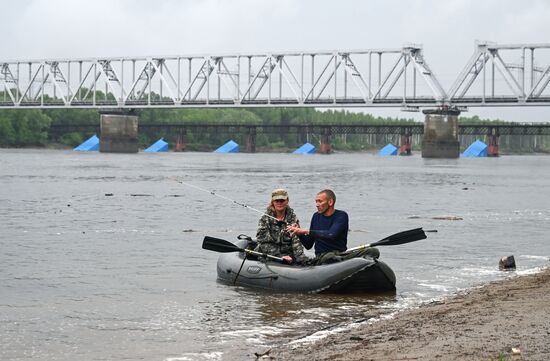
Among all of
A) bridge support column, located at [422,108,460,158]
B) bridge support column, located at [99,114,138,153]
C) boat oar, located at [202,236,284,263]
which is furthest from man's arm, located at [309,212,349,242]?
bridge support column, located at [99,114,138,153]

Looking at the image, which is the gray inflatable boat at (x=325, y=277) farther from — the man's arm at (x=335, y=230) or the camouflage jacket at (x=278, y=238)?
the man's arm at (x=335, y=230)

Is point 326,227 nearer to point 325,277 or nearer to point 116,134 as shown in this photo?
point 325,277

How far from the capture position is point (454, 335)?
11992mm

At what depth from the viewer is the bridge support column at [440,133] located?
162750mm

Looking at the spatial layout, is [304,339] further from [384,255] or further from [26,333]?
[384,255]

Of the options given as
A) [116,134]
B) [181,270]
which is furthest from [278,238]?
[116,134]

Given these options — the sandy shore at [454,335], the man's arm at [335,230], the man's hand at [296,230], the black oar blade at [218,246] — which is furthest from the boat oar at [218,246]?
the sandy shore at [454,335]

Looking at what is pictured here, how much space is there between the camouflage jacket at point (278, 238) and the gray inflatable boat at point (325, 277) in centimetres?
22

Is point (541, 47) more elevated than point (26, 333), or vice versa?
point (541, 47)

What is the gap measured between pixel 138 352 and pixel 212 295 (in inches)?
205

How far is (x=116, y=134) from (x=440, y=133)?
184ft

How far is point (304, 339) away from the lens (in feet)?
44.0

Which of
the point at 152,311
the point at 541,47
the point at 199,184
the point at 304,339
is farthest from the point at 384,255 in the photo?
the point at 541,47

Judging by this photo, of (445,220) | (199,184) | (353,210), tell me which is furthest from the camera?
(199,184)
